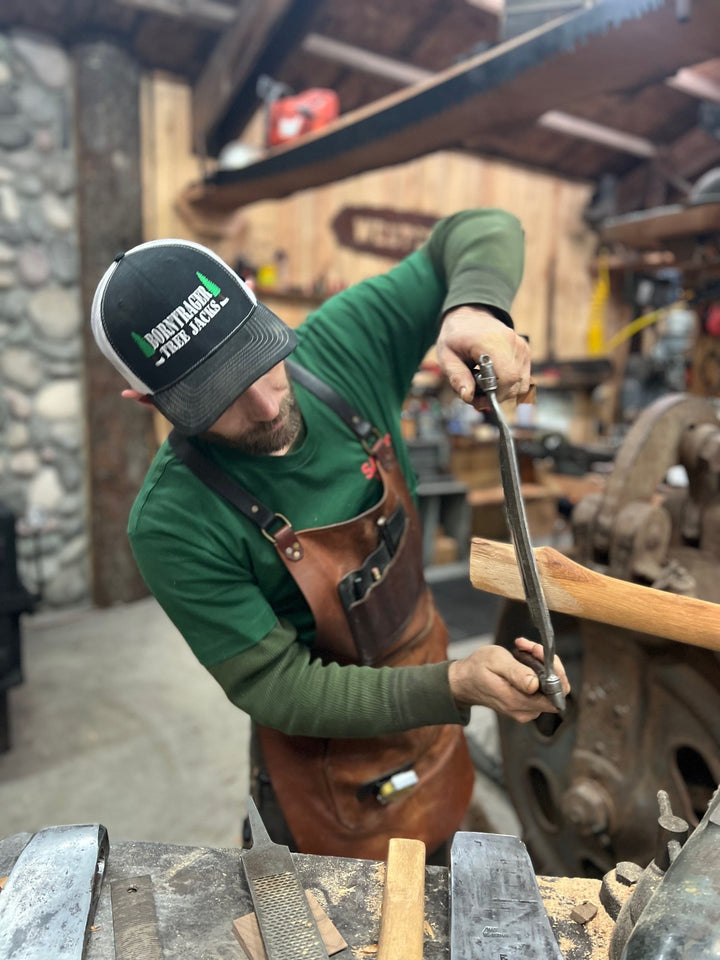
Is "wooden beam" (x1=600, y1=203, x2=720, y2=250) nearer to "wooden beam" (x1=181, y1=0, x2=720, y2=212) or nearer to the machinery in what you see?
"wooden beam" (x1=181, y1=0, x2=720, y2=212)

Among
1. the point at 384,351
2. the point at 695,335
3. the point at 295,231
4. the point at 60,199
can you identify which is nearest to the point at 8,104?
the point at 60,199

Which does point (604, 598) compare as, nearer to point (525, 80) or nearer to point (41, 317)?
point (525, 80)

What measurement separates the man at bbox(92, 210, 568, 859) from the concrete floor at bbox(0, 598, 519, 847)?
120cm

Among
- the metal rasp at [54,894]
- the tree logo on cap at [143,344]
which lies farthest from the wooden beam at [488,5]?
the metal rasp at [54,894]

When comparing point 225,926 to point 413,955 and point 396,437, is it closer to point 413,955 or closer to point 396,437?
point 413,955

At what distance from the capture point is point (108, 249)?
13.9 feet

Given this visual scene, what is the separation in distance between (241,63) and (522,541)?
12.6 ft

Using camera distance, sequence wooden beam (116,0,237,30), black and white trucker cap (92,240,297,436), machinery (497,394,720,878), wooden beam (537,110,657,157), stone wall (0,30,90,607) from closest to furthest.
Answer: black and white trucker cap (92,240,297,436), machinery (497,394,720,878), wooden beam (116,0,237,30), stone wall (0,30,90,607), wooden beam (537,110,657,157)

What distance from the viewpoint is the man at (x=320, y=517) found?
1.22 m

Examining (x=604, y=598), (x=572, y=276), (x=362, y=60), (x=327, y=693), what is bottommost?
(x=327, y=693)

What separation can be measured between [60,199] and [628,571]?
12.8 feet

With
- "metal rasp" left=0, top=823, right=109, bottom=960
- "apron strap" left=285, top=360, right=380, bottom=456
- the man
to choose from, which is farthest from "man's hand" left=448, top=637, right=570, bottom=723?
"metal rasp" left=0, top=823, right=109, bottom=960

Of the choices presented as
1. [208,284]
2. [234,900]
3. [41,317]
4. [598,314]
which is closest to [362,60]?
[41,317]

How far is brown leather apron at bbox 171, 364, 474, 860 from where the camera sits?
144 centimetres
